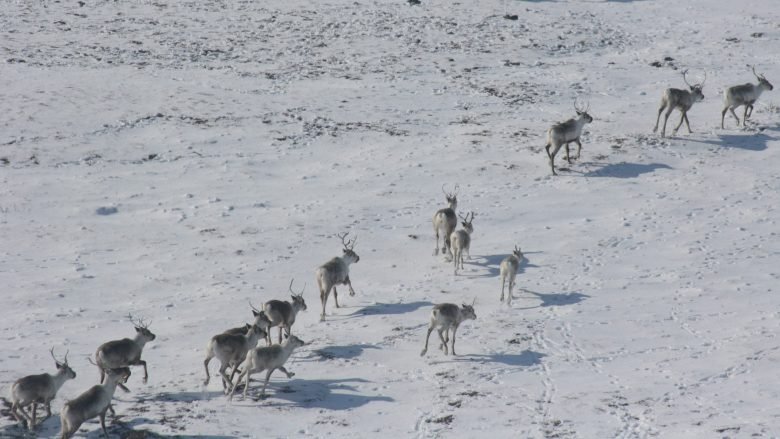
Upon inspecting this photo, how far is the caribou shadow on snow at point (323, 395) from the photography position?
17422 millimetres

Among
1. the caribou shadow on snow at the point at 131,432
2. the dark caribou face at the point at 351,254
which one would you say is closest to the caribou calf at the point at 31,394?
the caribou shadow on snow at the point at 131,432

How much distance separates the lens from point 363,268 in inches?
977

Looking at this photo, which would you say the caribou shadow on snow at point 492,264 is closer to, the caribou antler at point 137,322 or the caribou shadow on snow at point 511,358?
the caribou shadow on snow at point 511,358

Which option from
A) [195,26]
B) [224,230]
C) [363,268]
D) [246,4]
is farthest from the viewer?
[246,4]

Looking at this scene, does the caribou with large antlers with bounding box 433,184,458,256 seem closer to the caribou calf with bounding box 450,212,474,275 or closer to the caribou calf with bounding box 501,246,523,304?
the caribou calf with bounding box 450,212,474,275

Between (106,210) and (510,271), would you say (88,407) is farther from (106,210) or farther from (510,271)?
(106,210)

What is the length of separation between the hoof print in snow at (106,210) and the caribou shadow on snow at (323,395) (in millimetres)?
12044

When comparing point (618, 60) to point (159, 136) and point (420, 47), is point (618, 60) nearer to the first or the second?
point (420, 47)

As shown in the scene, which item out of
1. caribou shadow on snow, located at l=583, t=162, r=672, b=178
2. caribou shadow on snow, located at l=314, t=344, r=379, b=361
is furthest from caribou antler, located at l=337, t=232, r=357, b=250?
caribou shadow on snow, located at l=583, t=162, r=672, b=178

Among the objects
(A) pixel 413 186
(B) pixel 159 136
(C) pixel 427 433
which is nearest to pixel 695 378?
(C) pixel 427 433

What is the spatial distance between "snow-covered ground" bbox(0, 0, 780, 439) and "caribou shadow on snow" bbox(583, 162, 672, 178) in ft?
0.44

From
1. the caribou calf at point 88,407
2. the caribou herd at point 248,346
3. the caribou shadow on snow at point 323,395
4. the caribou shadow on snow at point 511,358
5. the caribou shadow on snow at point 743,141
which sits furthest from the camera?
the caribou shadow on snow at point 743,141

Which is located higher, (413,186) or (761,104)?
(761,104)

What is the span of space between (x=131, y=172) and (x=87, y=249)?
5550mm
